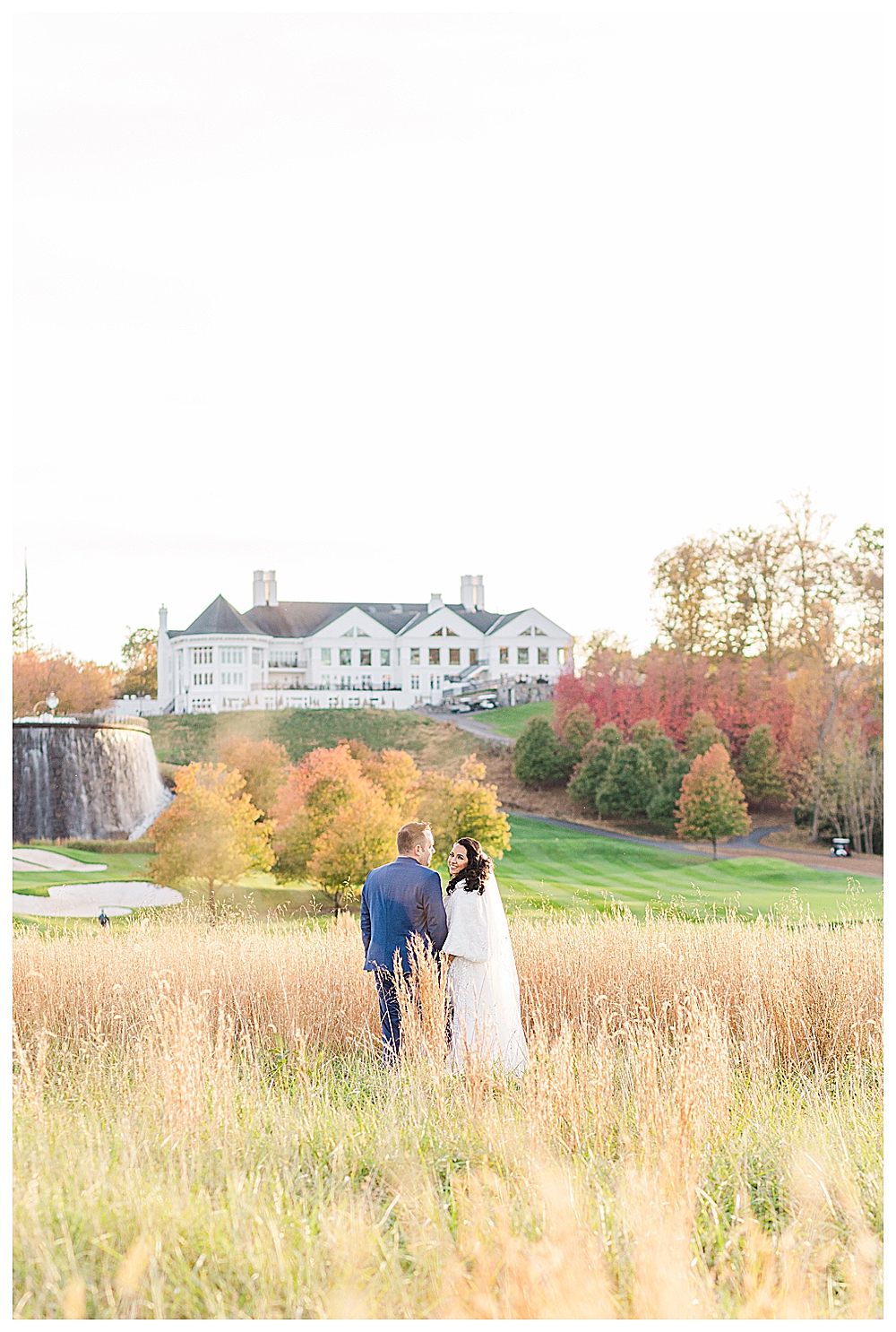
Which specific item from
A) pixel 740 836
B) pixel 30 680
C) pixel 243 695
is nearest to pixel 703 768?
pixel 740 836

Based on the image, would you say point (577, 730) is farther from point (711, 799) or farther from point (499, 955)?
point (499, 955)

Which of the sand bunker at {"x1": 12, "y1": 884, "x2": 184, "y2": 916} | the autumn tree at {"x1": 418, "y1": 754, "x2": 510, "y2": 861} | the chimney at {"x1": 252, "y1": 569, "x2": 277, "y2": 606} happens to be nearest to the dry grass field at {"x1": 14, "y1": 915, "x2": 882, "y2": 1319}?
the autumn tree at {"x1": 418, "y1": 754, "x2": 510, "y2": 861}

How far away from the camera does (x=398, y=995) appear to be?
554cm

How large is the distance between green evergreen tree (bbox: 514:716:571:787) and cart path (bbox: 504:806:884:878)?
1258 millimetres

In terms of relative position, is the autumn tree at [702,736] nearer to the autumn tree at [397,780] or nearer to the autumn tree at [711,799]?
the autumn tree at [711,799]

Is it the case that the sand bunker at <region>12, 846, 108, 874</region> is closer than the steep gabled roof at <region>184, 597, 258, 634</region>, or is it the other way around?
the sand bunker at <region>12, 846, 108, 874</region>

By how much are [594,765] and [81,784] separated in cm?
1589

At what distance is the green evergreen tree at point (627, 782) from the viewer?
34.3m

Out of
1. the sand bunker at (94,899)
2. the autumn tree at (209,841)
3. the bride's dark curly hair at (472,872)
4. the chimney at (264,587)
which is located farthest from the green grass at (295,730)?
the bride's dark curly hair at (472,872)

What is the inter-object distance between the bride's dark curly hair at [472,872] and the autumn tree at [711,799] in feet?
90.4

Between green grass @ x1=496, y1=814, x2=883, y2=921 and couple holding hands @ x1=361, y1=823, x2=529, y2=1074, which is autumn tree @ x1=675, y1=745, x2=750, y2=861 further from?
couple holding hands @ x1=361, y1=823, x2=529, y2=1074

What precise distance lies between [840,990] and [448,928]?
3539 millimetres

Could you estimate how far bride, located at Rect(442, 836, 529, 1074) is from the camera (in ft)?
18.5

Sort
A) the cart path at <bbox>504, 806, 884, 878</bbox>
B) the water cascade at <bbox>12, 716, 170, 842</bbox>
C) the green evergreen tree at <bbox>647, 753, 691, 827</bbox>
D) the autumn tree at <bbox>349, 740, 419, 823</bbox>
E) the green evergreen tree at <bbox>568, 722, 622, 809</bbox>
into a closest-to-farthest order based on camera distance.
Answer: the autumn tree at <bbox>349, 740, 419, 823</bbox>
the cart path at <bbox>504, 806, 884, 878</bbox>
the water cascade at <bbox>12, 716, 170, 842</bbox>
the green evergreen tree at <bbox>647, 753, 691, 827</bbox>
the green evergreen tree at <bbox>568, 722, 622, 809</bbox>
